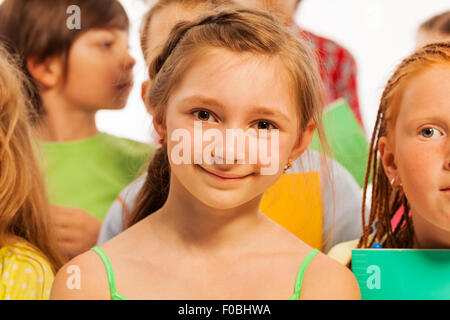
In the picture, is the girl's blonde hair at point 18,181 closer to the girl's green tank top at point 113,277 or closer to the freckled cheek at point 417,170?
the girl's green tank top at point 113,277

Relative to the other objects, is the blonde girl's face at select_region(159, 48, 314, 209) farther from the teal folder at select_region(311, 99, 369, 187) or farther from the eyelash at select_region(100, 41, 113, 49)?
the teal folder at select_region(311, 99, 369, 187)

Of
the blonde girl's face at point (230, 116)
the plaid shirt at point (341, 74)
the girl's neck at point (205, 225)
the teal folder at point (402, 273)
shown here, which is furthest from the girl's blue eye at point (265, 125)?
the plaid shirt at point (341, 74)

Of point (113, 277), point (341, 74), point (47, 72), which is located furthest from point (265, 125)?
point (341, 74)

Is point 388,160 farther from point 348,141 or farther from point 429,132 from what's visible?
point 348,141

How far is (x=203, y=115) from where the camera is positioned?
85 cm

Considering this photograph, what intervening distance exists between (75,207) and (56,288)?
1.04ft

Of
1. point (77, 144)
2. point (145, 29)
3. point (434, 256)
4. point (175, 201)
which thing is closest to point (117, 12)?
point (145, 29)

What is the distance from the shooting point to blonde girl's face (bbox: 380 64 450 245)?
2.81 feet

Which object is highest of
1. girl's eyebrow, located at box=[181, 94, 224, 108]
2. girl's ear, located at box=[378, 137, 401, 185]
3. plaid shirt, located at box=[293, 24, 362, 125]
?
plaid shirt, located at box=[293, 24, 362, 125]

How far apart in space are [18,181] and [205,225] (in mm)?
330

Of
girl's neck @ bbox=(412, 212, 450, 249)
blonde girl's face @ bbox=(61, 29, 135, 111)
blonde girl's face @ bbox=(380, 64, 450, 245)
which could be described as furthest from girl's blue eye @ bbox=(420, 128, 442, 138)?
blonde girl's face @ bbox=(61, 29, 135, 111)

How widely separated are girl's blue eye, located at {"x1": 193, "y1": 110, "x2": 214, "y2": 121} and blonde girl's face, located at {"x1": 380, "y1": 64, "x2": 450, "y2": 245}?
25 centimetres

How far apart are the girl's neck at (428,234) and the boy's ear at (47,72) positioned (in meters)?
0.62

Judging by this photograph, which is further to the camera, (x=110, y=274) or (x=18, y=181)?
(x=18, y=181)
